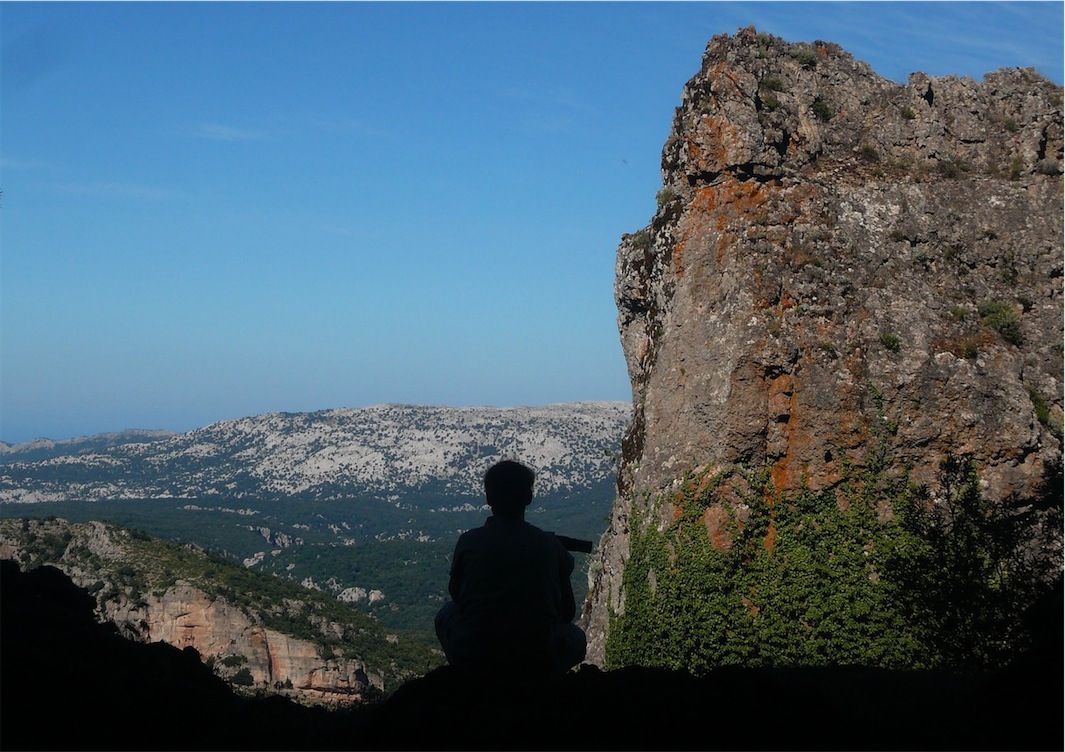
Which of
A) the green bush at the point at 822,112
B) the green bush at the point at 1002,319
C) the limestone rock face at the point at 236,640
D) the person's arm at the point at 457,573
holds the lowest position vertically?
the limestone rock face at the point at 236,640

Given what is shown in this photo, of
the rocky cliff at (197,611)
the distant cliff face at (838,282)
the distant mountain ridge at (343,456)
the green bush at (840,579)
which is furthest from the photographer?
the distant mountain ridge at (343,456)

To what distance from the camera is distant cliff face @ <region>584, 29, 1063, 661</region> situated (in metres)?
15.9

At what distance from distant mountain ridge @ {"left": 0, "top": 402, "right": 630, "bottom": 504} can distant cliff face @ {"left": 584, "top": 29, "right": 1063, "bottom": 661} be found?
332 ft

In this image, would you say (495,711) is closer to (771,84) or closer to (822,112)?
(771,84)

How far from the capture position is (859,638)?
14984 millimetres

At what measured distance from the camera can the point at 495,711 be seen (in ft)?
21.1

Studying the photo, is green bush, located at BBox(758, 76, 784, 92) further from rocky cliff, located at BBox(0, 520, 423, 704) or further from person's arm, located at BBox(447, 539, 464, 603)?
rocky cliff, located at BBox(0, 520, 423, 704)

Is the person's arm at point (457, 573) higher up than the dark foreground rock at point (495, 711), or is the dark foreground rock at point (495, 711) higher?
the person's arm at point (457, 573)

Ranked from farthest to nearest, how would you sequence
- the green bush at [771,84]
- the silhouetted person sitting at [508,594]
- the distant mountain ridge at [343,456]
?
the distant mountain ridge at [343,456] → the green bush at [771,84] → the silhouetted person sitting at [508,594]

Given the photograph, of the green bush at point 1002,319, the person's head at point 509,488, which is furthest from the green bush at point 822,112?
the person's head at point 509,488

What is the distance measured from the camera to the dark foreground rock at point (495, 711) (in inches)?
239

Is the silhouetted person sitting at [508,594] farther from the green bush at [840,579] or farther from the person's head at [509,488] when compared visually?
the green bush at [840,579]

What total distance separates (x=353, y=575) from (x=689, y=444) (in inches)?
2643

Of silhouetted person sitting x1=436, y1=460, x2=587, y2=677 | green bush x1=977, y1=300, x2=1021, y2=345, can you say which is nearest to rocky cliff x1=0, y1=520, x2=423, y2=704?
green bush x1=977, y1=300, x2=1021, y2=345
